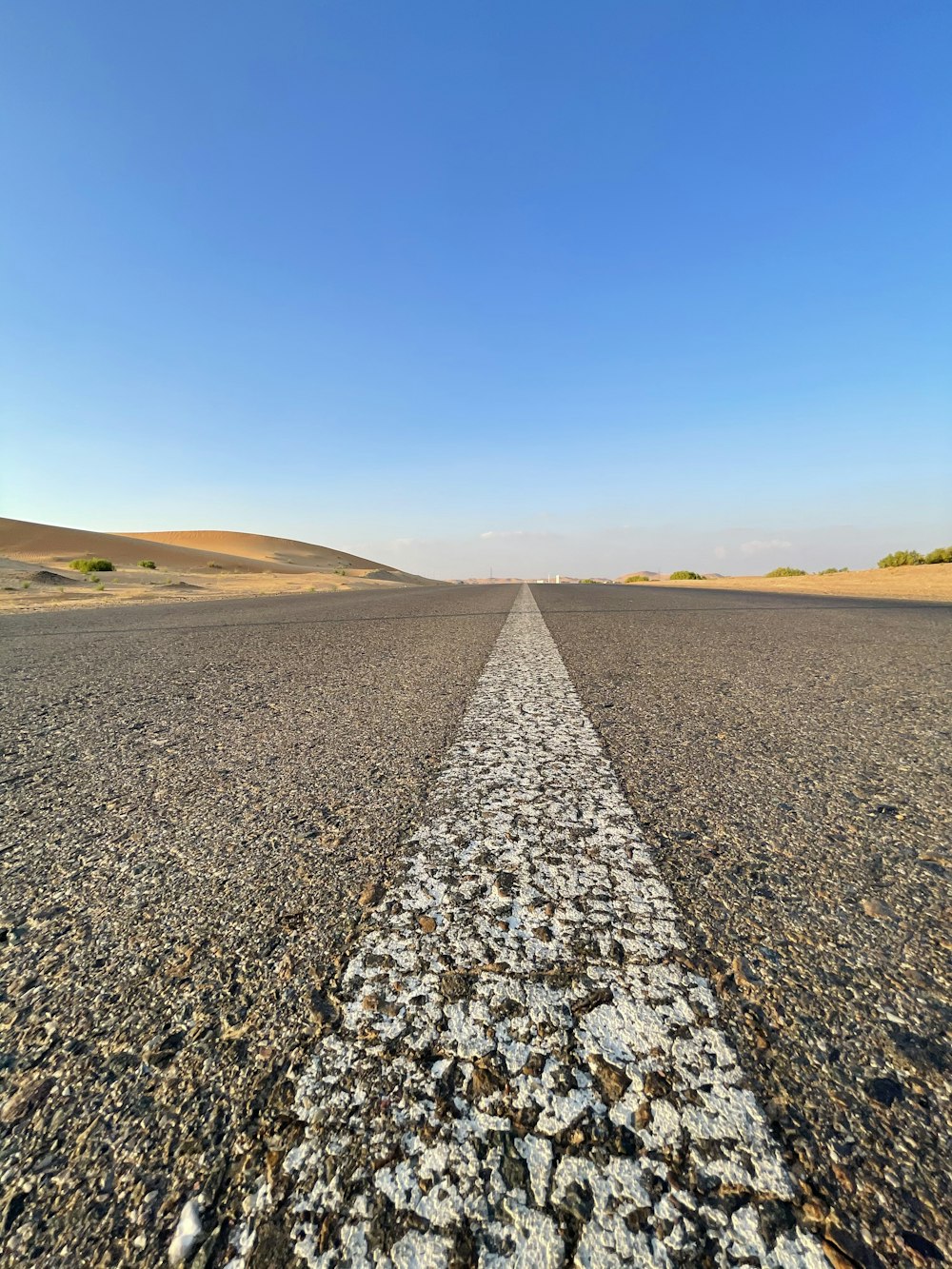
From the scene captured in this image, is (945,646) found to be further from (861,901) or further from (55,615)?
(55,615)

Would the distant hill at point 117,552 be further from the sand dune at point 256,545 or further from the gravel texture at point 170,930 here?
the gravel texture at point 170,930

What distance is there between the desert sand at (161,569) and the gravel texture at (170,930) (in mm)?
9310

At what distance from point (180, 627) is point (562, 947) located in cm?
580

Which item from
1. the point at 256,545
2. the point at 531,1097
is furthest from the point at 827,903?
the point at 256,545

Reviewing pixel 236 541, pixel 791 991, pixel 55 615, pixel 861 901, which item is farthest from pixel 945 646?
pixel 236 541

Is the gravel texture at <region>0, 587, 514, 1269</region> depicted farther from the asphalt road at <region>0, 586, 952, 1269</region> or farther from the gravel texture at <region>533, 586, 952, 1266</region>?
the gravel texture at <region>533, 586, 952, 1266</region>

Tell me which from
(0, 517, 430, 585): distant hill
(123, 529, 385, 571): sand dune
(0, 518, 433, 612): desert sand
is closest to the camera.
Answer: (0, 518, 433, 612): desert sand

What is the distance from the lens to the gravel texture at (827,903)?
60 cm

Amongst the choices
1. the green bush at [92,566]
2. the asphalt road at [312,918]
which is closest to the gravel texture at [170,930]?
the asphalt road at [312,918]

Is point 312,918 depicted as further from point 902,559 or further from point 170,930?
point 902,559

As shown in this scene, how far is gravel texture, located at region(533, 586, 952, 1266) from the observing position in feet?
1.98

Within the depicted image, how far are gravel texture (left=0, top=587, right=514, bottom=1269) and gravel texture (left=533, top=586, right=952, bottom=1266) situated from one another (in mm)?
594

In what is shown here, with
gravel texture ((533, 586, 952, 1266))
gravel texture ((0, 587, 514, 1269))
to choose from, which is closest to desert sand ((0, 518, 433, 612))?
gravel texture ((0, 587, 514, 1269))

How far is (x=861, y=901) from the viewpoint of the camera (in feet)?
3.54
